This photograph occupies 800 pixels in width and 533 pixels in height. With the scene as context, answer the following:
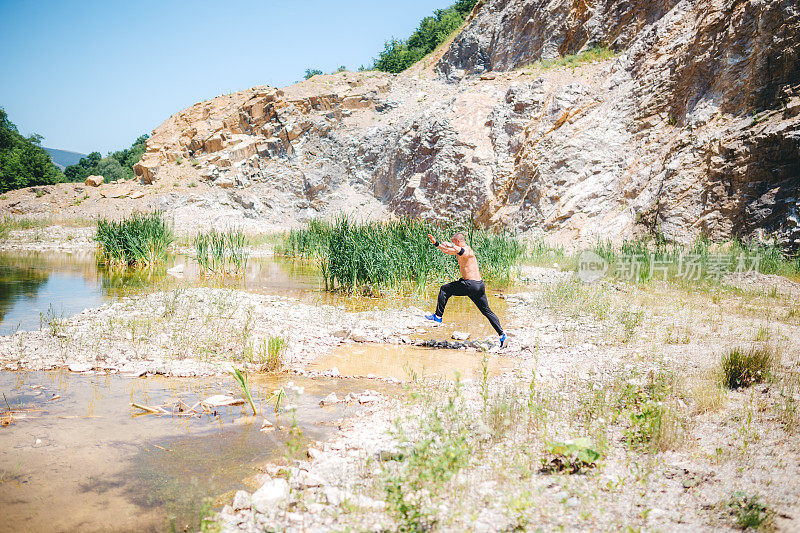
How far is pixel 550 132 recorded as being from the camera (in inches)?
1093

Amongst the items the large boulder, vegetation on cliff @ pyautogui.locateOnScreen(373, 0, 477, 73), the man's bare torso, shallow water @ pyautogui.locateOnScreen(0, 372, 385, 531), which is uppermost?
vegetation on cliff @ pyautogui.locateOnScreen(373, 0, 477, 73)

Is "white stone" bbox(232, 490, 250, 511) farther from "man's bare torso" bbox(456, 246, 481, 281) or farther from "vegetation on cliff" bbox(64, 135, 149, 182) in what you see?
"vegetation on cliff" bbox(64, 135, 149, 182)

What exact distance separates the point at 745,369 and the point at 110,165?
7897 cm

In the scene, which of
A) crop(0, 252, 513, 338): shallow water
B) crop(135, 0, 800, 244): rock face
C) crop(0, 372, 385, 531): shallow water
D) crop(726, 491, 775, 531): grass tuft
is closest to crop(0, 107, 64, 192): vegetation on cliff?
crop(135, 0, 800, 244): rock face

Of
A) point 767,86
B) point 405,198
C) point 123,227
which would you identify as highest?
point 767,86

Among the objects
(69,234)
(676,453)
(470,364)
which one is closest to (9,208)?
(69,234)

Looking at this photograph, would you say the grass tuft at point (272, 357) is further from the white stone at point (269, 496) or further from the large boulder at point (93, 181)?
the large boulder at point (93, 181)

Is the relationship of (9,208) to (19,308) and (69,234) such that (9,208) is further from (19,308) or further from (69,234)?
(19,308)

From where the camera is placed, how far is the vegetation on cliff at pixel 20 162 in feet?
159

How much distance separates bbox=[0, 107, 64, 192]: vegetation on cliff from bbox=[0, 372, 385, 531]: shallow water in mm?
54683

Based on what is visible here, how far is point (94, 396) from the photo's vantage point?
548cm

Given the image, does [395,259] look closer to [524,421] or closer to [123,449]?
[524,421]

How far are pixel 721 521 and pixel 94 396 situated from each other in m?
5.89

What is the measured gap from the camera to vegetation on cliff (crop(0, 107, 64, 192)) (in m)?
48.6
